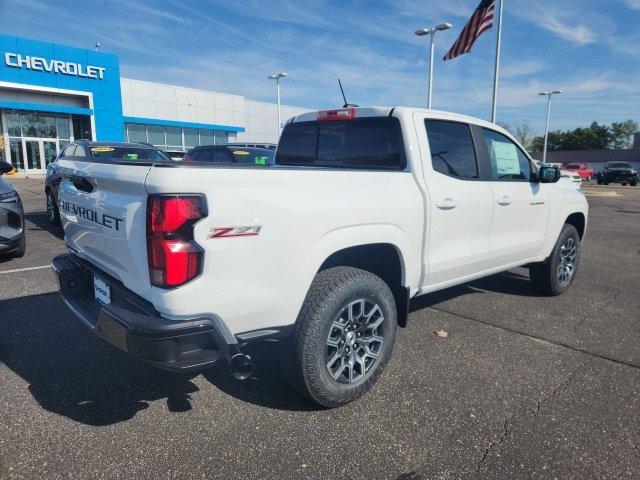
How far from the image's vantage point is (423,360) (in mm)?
3547

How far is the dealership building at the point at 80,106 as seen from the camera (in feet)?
99.6

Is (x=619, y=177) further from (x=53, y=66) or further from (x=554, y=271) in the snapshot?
(x=53, y=66)

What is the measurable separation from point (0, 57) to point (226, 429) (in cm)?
3568

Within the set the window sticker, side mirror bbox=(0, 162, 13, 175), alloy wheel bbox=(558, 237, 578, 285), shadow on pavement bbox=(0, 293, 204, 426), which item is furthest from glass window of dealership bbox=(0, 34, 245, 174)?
alloy wheel bbox=(558, 237, 578, 285)

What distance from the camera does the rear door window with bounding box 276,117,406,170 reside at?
3.46m

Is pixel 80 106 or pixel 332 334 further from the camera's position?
pixel 80 106

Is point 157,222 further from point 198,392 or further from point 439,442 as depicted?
point 439,442

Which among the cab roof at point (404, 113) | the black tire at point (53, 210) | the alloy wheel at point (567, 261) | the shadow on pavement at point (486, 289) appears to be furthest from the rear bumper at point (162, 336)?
the black tire at point (53, 210)

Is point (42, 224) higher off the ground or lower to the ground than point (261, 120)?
lower

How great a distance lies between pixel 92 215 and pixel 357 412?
6.54 feet

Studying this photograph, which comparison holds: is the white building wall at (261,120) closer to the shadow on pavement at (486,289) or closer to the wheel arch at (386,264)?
the shadow on pavement at (486,289)

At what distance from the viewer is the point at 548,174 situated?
451 cm

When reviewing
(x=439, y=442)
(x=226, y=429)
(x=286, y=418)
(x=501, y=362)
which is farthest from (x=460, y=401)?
(x=226, y=429)

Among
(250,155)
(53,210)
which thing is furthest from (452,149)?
(53,210)
